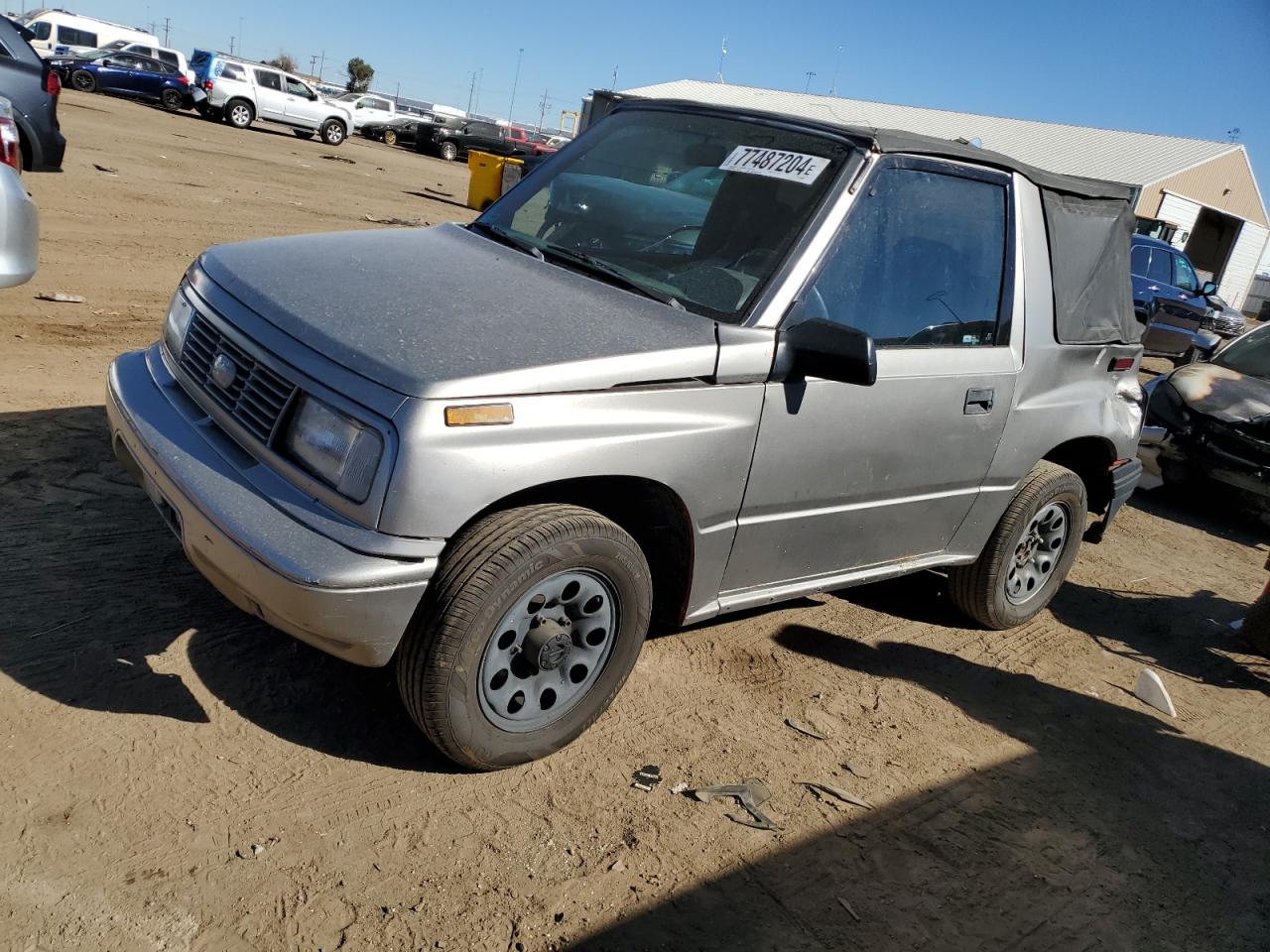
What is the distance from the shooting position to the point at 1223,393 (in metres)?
7.93

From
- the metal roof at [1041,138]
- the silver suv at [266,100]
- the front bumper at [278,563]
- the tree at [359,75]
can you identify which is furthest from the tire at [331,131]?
the tree at [359,75]

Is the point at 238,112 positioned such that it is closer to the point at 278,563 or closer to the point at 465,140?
the point at 465,140

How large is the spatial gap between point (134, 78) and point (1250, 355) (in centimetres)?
2945

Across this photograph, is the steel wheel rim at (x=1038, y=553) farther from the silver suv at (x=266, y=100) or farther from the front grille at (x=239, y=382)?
the silver suv at (x=266, y=100)

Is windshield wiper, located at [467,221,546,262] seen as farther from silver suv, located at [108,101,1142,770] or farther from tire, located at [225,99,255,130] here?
tire, located at [225,99,255,130]

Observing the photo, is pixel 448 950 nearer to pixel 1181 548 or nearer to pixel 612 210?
pixel 612 210

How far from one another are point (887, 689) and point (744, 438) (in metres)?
1.54

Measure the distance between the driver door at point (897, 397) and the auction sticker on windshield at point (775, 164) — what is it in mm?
197

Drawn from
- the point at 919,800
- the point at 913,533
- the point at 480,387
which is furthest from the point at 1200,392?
the point at 480,387

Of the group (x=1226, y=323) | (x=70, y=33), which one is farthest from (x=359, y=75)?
(x=1226, y=323)

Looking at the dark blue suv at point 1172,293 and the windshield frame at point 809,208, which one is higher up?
the windshield frame at point 809,208

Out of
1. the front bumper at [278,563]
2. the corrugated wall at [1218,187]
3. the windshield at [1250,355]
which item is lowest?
the front bumper at [278,563]

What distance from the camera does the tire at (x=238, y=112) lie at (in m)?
28.3

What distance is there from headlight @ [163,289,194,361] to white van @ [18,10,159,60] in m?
34.6
